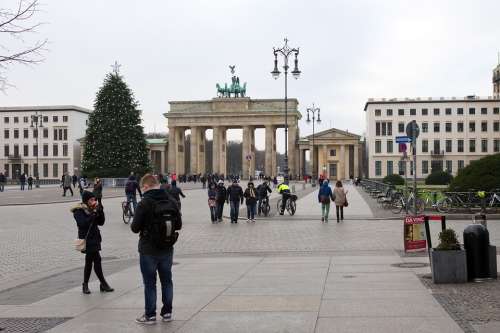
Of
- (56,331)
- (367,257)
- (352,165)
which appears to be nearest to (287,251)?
(367,257)

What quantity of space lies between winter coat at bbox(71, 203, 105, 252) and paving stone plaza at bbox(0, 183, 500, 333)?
794 millimetres

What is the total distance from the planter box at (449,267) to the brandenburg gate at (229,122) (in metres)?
119

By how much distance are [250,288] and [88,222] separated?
2784 mm

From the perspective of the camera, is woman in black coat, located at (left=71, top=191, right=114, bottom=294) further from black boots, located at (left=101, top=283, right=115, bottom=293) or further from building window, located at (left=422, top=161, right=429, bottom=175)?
building window, located at (left=422, top=161, right=429, bottom=175)

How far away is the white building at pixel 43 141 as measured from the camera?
463ft

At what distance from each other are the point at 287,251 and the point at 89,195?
7068 millimetres

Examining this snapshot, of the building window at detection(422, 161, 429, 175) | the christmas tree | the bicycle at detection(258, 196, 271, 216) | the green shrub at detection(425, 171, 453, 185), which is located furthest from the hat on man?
the building window at detection(422, 161, 429, 175)

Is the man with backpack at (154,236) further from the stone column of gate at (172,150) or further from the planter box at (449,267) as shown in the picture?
the stone column of gate at (172,150)

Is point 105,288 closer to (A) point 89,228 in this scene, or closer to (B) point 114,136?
(A) point 89,228

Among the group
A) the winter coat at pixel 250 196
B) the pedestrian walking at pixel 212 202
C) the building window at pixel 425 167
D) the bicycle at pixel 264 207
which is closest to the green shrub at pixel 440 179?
the bicycle at pixel 264 207

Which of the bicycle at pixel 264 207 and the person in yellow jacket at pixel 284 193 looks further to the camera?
the person in yellow jacket at pixel 284 193

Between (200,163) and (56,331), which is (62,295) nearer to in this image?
(56,331)

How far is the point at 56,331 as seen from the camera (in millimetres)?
8023

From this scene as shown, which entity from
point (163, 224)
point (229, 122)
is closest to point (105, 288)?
point (163, 224)
